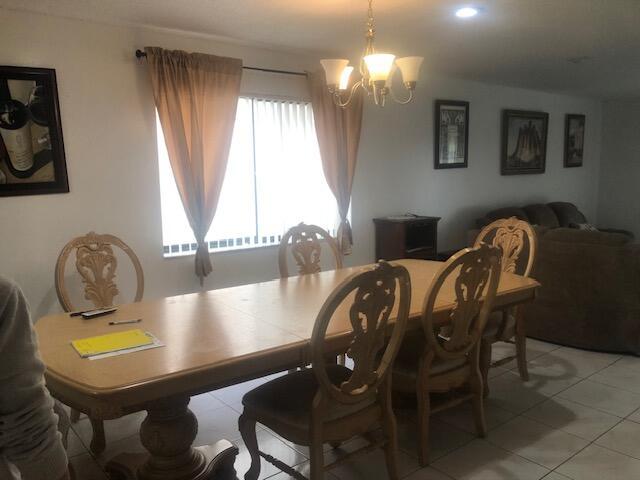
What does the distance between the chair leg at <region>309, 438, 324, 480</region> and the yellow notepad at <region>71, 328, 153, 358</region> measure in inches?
26.2

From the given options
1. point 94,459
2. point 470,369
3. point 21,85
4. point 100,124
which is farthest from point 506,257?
point 21,85

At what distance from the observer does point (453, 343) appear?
2.15 m

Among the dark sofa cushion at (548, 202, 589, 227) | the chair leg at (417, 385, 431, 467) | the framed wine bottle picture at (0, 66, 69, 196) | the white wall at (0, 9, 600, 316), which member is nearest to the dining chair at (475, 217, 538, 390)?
the chair leg at (417, 385, 431, 467)

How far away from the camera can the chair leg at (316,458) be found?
67.6 inches

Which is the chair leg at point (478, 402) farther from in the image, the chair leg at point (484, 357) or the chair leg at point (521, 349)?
the chair leg at point (521, 349)

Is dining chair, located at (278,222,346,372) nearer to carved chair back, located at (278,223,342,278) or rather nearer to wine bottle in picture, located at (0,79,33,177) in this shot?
carved chair back, located at (278,223,342,278)

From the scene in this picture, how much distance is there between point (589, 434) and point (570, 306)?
123cm

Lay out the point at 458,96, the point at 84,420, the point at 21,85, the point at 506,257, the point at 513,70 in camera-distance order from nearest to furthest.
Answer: the point at 84,420
the point at 21,85
the point at 506,257
the point at 513,70
the point at 458,96

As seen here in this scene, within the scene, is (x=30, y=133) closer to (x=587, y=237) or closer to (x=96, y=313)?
(x=96, y=313)

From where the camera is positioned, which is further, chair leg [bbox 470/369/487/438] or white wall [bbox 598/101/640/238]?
white wall [bbox 598/101/640/238]

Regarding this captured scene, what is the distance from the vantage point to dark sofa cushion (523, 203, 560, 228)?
19.0ft

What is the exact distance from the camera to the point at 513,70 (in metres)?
4.89

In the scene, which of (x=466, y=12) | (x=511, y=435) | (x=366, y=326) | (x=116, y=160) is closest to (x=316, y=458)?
(x=366, y=326)

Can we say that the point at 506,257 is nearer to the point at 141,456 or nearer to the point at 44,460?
the point at 141,456
